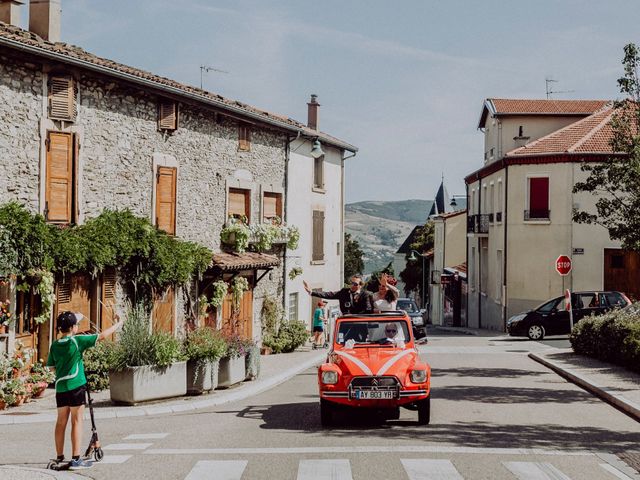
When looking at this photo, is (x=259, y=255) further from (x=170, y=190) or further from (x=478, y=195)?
(x=478, y=195)

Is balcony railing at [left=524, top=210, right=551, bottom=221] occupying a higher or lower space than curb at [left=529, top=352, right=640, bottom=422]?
higher

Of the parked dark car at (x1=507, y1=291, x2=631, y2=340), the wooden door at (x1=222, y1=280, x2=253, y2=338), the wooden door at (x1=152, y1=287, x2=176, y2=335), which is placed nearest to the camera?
the wooden door at (x1=152, y1=287, x2=176, y2=335)

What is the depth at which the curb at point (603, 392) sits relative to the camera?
13.9 metres

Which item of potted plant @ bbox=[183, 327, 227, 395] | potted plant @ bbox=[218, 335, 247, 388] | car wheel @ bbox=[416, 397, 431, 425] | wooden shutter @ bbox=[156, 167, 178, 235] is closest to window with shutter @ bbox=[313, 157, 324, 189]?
wooden shutter @ bbox=[156, 167, 178, 235]

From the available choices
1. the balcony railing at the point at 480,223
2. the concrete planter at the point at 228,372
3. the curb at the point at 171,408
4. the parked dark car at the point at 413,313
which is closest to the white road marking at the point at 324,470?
the curb at the point at 171,408

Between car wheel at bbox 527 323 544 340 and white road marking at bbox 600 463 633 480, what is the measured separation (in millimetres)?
24084

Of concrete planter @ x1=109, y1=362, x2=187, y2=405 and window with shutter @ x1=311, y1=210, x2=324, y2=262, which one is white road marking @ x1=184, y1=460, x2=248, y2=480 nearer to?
concrete planter @ x1=109, y1=362, x2=187, y2=405

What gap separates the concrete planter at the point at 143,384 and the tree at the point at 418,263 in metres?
67.3

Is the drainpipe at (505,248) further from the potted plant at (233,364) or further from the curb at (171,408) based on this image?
the potted plant at (233,364)

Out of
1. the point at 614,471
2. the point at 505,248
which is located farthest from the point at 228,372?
the point at 505,248

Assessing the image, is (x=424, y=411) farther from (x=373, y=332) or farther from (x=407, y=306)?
(x=407, y=306)

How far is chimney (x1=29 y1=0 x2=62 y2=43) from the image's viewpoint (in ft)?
64.9

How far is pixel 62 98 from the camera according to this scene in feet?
59.6

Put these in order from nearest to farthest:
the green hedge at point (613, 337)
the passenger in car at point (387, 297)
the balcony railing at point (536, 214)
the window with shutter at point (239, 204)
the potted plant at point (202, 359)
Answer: the passenger in car at point (387, 297)
the potted plant at point (202, 359)
the green hedge at point (613, 337)
the window with shutter at point (239, 204)
the balcony railing at point (536, 214)
